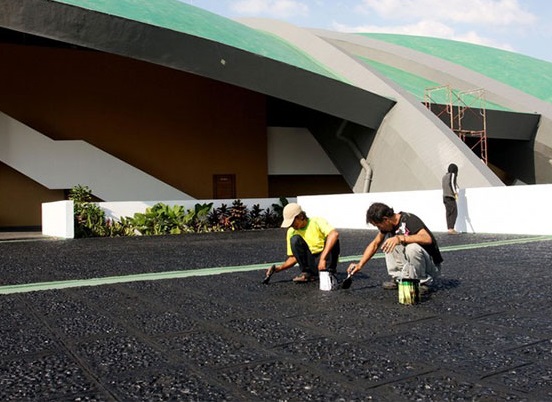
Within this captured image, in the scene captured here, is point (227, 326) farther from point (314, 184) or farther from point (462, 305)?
point (314, 184)

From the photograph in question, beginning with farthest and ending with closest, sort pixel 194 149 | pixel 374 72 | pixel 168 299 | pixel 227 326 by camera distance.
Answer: pixel 194 149, pixel 374 72, pixel 168 299, pixel 227 326

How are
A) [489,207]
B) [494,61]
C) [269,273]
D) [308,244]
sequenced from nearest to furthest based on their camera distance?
[269,273] < [308,244] < [489,207] < [494,61]

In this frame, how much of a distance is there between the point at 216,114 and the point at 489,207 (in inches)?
551

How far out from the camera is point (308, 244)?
5957mm

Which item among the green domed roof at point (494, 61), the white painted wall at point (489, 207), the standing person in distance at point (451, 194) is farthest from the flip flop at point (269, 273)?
the green domed roof at point (494, 61)

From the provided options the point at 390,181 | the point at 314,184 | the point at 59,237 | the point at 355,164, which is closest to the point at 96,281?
the point at 59,237

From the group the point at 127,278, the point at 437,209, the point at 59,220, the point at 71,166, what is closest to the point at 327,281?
the point at 127,278

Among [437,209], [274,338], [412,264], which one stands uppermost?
[437,209]

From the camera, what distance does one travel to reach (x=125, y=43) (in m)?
16.4

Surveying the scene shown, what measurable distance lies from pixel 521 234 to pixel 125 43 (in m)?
12.8

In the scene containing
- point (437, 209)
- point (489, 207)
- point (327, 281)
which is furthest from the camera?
point (437, 209)

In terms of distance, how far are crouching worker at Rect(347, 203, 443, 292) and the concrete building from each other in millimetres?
12377

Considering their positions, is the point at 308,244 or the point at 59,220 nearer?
the point at 308,244

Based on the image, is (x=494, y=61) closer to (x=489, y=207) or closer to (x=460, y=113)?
(x=460, y=113)
